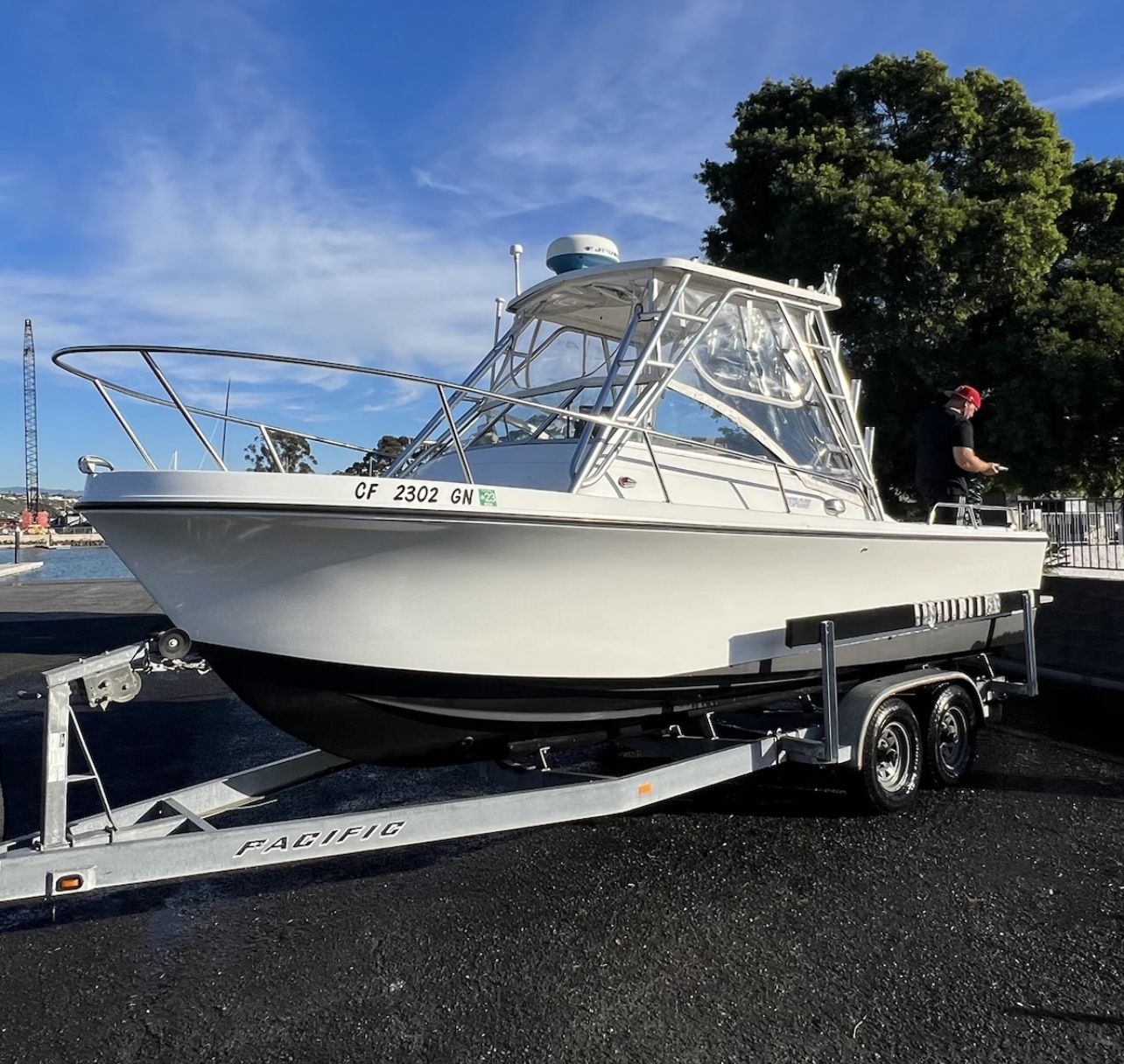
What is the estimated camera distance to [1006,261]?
35.0ft

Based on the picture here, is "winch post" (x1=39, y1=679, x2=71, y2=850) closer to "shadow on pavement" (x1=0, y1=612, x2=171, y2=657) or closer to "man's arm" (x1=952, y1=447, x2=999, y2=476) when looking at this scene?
"man's arm" (x1=952, y1=447, x2=999, y2=476)

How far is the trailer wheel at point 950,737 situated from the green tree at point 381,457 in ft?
11.3

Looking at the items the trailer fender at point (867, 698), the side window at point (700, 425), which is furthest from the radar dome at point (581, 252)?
the trailer fender at point (867, 698)

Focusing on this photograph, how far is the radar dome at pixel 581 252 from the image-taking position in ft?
17.6

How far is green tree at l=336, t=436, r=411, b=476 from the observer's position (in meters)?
4.82

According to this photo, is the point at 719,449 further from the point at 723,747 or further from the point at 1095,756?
the point at 1095,756

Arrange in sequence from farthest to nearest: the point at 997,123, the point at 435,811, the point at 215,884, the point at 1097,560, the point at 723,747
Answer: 1. the point at 997,123
2. the point at 1097,560
3. the point at 723,747
4. the point at 215,884
5. the point at 435,811

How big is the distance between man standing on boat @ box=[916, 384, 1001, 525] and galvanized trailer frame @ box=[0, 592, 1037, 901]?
6.17 ft

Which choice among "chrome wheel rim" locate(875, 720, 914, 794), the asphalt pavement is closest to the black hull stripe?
"chrome wheel rim" locate(875, 720, 914, 794)

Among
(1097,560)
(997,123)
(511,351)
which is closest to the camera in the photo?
(511,351)

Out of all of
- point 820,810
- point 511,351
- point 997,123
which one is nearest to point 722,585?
point 820,810

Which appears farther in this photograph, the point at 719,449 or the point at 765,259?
the point at 765,259

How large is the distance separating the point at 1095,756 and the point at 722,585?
3384mm

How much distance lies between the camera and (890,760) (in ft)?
16.2
